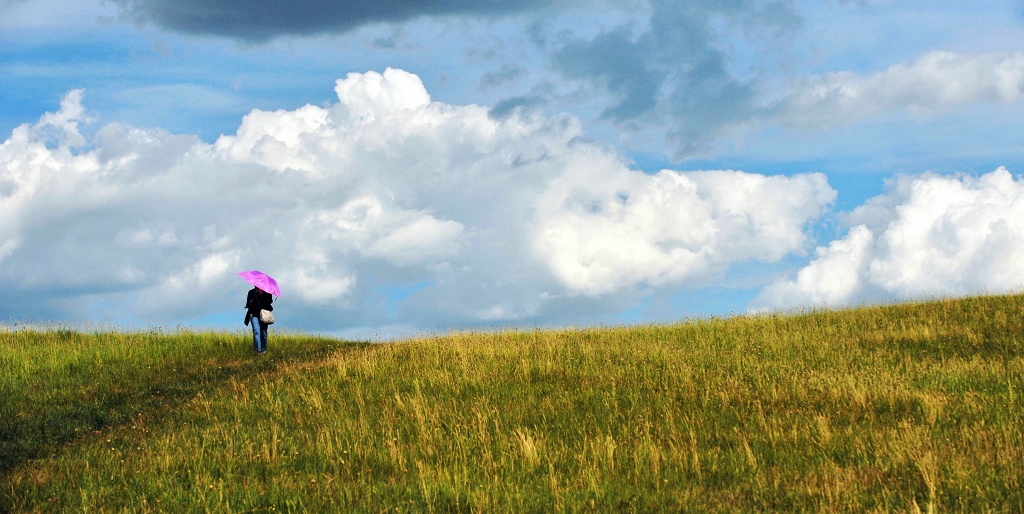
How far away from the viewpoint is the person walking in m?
21.2

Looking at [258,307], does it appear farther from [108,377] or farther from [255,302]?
[108,377]

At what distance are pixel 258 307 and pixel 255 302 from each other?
0.52 ft

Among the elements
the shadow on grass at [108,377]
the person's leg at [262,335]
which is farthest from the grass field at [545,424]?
the person's leg at [262,335]

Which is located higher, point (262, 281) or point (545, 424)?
point (262, 281)

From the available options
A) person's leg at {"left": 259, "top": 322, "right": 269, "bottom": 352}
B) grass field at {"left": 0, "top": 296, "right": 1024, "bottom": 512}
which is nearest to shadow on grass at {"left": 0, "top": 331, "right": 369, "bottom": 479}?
grass field at {"left": 0, "top": 296, "right": 1024, "bottom": 512}

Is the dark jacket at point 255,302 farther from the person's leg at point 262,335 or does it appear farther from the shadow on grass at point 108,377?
the shadow on grass at point 108,377

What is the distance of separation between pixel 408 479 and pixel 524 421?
307cm

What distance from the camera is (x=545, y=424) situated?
11.6 meters

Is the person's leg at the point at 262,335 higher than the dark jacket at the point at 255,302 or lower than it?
lower

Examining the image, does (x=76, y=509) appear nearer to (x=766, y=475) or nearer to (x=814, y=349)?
(x=766, y=475)

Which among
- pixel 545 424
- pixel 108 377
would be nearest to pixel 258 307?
pixel 108 377

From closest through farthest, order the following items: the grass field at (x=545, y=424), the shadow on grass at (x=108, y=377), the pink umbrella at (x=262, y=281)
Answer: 1. the grass field at (x=545, y=424)
2. the shadow on grass at (x=108, y=377)
3. the pink umbrella at (x=262, y=281)

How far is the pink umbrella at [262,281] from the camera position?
20.3 meters

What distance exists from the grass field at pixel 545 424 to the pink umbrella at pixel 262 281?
1.89 m
